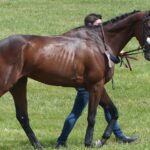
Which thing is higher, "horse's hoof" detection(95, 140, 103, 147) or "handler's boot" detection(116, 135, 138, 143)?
"horse's hoof" detection(95, 140, 103, 147)

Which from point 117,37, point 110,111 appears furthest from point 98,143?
point 117,37

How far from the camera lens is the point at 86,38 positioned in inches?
376

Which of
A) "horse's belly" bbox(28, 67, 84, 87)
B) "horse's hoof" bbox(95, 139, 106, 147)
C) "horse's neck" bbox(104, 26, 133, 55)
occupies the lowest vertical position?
"horse's hoof" bbox(95, 139, 106, 147)

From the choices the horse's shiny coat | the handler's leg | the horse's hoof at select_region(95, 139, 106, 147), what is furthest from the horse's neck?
the horse's hoof at select_region(95, 139, 106, 147)

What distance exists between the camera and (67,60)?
923cm

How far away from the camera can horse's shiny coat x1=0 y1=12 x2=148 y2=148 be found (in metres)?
9.12

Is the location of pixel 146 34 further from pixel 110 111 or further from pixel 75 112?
pixel 75 112

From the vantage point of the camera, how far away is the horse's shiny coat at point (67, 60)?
9117 millimetres

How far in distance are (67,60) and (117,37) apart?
40.1 inches

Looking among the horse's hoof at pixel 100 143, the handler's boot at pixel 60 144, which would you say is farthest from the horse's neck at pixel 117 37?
the handler's boot at pixel 60 144

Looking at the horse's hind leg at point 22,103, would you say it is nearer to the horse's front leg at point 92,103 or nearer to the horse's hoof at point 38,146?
the horse's hoof at point 38,146

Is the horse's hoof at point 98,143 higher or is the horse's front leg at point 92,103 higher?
the horse's front leg at point 92,103

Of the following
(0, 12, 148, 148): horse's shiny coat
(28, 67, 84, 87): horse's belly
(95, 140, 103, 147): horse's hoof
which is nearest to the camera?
(0, 12, 148, 148): horse's shiny coat

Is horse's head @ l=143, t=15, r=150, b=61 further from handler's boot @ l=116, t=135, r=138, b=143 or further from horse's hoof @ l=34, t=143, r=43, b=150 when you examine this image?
horse's hoof @ l=34, t=143, r=43, b=150
